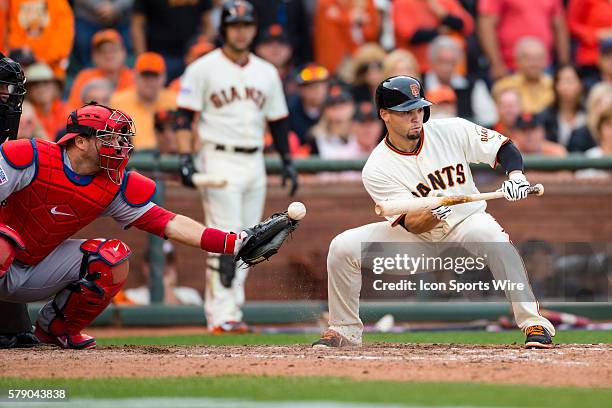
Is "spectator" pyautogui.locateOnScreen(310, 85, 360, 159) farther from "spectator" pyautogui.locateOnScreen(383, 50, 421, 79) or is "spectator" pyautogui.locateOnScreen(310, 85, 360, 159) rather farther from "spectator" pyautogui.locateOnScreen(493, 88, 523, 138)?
"spectator" pyautogui.locateOnScreen(493, 88, 523, 138)

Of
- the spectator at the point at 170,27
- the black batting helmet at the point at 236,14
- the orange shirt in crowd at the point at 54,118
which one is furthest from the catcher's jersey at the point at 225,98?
the spectator at the point at 170,27

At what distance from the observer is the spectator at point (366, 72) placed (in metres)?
13.0

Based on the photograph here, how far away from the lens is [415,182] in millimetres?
7898

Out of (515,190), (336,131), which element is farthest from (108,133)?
(336,131)

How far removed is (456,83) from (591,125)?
1.54 metres

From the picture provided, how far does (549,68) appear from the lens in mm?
13945

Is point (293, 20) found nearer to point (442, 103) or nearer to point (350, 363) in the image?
point (442, 103)

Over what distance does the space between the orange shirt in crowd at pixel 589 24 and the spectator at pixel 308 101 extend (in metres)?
3.10

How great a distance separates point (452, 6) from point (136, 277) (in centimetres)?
505

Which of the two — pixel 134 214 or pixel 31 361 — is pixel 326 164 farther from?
pixel 31 361

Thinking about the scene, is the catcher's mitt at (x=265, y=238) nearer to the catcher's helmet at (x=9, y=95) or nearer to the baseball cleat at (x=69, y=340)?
the baseball cleat at (x=69, y=340)

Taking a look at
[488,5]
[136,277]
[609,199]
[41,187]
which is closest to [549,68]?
[488,5]

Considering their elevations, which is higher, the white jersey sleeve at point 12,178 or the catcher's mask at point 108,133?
the catcher's mask at point 108,133

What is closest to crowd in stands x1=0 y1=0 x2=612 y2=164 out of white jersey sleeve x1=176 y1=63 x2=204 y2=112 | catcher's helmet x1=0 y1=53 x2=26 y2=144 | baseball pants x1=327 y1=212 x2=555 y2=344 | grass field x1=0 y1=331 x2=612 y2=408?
white jersey sleeve x1=176 y1=63 x2=204 y2=112
